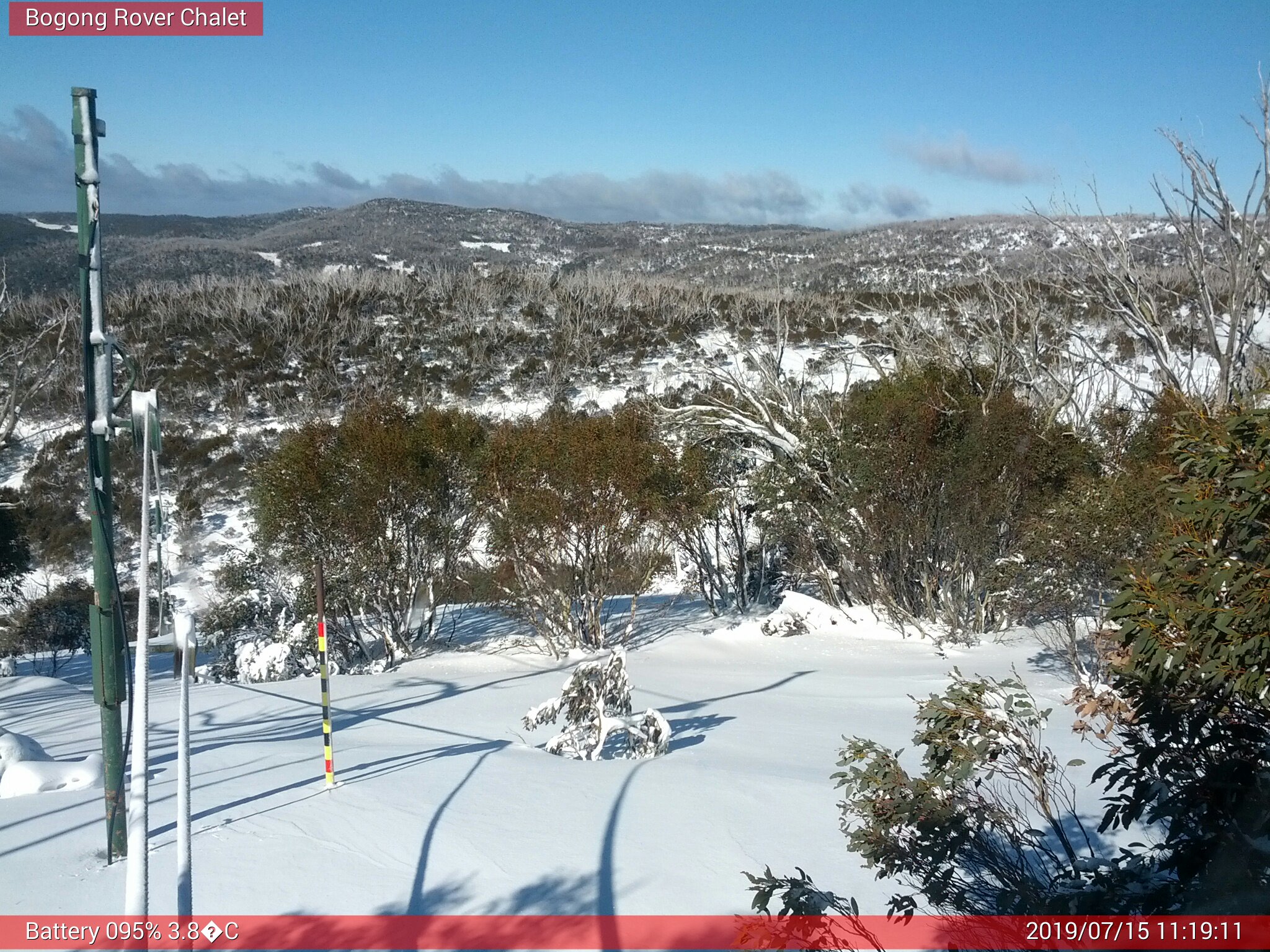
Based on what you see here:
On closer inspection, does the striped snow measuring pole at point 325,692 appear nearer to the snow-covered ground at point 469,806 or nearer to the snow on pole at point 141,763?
the snow-covered ground at point 469,806

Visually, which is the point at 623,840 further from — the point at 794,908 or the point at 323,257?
the point at 323,257

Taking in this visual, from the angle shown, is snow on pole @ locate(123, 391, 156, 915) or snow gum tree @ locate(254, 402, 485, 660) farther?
snow gum tree @ locate(254, 402, 485, 660)

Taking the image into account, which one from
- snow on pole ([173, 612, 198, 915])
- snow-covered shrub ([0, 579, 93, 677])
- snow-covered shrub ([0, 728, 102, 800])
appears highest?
snow on pole ([173, 612, 198, 915])

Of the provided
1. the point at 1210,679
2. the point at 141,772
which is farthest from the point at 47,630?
the point at 1210,679

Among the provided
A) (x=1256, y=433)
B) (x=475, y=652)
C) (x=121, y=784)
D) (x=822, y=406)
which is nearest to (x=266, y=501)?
(x=475, y=652)

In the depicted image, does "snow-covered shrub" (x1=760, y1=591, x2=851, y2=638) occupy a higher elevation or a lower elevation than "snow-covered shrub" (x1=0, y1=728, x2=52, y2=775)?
lower

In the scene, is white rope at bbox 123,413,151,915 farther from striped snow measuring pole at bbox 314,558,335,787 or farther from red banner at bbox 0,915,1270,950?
striped snow measuring pole at bbox 314,558,335,787

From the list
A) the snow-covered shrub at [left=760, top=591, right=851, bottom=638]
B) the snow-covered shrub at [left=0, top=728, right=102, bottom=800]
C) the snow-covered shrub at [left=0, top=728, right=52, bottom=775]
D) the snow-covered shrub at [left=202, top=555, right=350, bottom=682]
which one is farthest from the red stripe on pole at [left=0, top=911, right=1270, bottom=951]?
the snow-covered shrub at [left=202, top=555, right=350, bottom=682]

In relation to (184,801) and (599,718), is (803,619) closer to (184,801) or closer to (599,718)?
(599,718)
